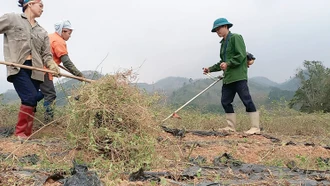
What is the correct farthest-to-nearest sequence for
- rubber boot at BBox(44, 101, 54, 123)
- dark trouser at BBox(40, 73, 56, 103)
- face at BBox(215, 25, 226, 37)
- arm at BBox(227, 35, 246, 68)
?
face at BBox(215, 25, 226, 37) < arm at BBox(227, 35, 246, 68) < dark trouser at BBox(40, 73, 56, 103) < rubber boot at BBox(44, 101, 54, 123)

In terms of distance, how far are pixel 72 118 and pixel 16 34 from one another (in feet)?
5.36

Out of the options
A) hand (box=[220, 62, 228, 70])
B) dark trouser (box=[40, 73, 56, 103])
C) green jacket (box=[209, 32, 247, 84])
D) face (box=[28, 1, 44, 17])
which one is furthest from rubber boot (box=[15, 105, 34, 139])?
green jacket (box=[209, 32, 247, 84])

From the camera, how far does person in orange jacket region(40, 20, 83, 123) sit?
556 centimetres

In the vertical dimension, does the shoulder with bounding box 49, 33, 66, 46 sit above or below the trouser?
above

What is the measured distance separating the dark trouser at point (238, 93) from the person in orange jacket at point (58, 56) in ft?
7.74

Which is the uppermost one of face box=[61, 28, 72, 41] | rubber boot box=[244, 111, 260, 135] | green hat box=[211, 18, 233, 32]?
green hat box=[211, 18, 233, 32]

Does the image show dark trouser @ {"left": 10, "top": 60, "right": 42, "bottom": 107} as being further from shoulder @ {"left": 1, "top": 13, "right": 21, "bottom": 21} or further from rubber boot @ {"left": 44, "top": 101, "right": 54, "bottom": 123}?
rubber boot @ {"left": 44, "top": 101, "right": 54, "bottom": 123}

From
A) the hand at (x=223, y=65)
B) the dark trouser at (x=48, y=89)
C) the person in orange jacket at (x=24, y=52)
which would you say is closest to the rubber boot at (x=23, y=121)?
the person in orange jacket at (x=24, y=52)

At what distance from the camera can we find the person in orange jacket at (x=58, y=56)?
5559mm

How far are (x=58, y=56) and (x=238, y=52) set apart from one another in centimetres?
278

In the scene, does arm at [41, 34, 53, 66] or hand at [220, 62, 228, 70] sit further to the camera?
hand at [220, 62, 228, 70]

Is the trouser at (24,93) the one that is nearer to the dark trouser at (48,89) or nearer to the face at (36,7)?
the face at (36,7)

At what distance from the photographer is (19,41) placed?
15.2 feet

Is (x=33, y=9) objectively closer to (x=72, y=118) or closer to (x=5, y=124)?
(x=72, y=118)
